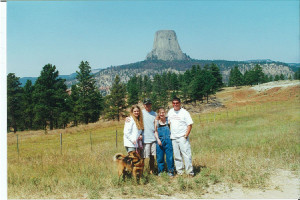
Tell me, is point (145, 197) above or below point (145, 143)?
below

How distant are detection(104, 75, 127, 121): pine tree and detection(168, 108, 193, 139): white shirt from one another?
36068mm

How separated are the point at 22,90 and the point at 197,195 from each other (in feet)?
119

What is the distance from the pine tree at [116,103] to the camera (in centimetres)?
4122

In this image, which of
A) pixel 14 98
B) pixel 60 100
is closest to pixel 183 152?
pixel 60 100

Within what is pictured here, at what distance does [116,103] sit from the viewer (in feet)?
137

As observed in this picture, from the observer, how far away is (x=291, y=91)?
1909 inches

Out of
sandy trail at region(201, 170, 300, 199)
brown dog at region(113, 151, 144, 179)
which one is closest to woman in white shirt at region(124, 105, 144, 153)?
brown dog at region(113, 151, 144, 179)

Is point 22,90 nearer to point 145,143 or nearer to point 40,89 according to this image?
point 40,89

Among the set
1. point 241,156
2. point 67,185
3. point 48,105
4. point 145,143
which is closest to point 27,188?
point 67,185

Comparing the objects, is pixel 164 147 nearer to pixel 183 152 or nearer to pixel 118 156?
pixel 183 152

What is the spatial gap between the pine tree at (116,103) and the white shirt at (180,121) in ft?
118

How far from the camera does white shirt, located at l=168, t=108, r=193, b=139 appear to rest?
5.23 meters
